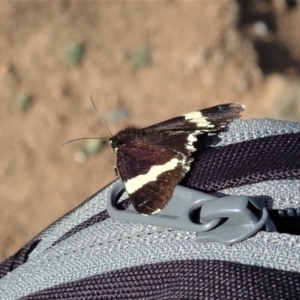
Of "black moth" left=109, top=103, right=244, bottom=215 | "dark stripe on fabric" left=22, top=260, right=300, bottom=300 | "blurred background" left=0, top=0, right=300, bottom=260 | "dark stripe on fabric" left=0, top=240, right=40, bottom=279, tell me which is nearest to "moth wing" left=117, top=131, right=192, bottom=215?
"black moth" left=109, top=103, right=244, bottom=215

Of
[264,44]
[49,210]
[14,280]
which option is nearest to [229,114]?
[14,280]

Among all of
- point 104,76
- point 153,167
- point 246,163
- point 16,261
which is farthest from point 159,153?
point 104,76

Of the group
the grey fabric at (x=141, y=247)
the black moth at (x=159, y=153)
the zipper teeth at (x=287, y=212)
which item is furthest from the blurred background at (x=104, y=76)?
the zipper teeth at (x=287, y=212)

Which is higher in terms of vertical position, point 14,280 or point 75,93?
point 75,93

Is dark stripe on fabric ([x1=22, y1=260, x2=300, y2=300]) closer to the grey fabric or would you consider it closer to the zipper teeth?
the grey fabric

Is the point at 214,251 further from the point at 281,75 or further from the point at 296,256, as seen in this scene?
the point at 281,75

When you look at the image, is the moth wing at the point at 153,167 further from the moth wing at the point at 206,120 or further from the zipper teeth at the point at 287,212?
the zipper teeth at the point at 287,212

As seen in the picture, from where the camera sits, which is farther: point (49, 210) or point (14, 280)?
point (49, 210)
